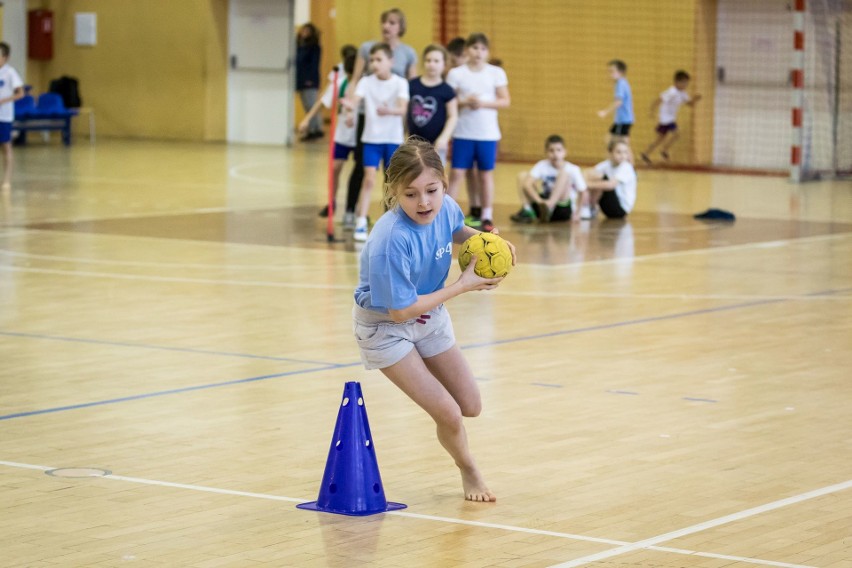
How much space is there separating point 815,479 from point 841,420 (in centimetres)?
126

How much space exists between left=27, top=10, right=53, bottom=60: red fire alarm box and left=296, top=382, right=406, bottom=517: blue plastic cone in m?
27.0

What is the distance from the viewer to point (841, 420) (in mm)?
7477

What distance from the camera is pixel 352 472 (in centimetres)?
573

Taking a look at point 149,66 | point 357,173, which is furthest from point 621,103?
point 149,66

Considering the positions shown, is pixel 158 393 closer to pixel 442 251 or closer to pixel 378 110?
pixel 442 251

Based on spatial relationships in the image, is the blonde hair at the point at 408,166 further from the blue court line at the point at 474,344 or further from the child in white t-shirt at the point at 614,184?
the child in white t-shirt at the point at 614,184

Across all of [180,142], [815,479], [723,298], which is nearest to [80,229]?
[723,298]

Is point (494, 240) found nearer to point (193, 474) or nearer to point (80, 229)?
point (193, 474)

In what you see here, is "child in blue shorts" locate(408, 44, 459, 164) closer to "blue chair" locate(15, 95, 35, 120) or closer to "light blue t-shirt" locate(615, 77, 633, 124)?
"light blue t-shirt" locate(615, 77, 633, 124)

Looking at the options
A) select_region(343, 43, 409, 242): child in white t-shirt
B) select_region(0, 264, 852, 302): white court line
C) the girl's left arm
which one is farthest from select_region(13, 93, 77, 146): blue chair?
select_region(0, 264, 852, 302): white court line

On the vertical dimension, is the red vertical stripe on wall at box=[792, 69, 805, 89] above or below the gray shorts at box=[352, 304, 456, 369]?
above

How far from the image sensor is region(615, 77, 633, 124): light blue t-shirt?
958 inches

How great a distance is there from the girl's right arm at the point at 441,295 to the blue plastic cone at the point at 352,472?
43cm

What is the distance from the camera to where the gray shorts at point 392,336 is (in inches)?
226
